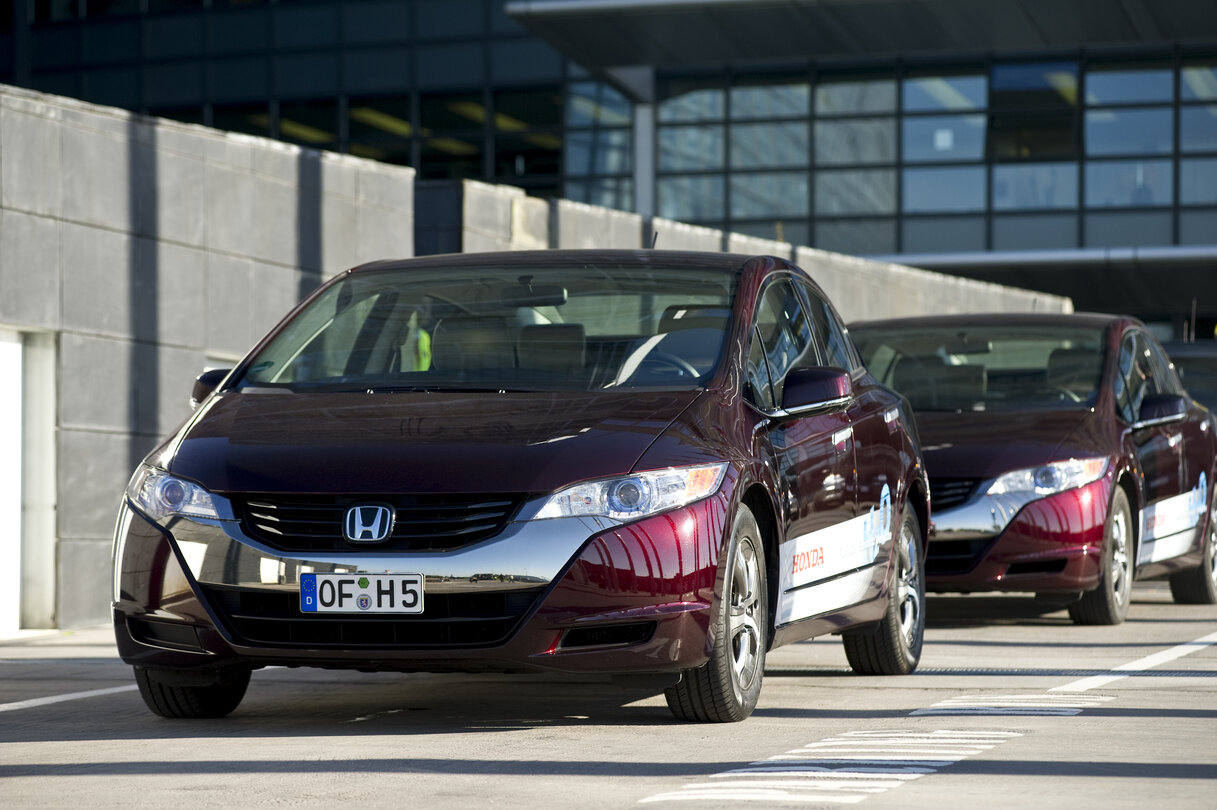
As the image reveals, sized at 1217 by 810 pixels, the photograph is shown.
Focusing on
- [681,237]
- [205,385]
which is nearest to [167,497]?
[205,385]

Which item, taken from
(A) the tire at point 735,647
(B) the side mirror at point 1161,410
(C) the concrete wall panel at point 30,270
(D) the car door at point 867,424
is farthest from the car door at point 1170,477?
(C) the concrete wall panel at point 30,270

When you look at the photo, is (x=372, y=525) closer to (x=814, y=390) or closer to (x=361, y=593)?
(x=361, y=593)

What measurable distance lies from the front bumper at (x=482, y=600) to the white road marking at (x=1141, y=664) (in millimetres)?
2176

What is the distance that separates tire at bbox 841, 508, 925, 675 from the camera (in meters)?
8.44

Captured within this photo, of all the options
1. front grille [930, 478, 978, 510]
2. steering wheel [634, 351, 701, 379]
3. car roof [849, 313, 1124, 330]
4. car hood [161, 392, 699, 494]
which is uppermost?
car roof [849, 313, 1124, 330]

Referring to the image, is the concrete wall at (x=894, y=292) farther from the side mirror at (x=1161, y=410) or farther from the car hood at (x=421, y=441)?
the car hood at (x=421, y=441)

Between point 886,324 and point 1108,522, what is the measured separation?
205 cm

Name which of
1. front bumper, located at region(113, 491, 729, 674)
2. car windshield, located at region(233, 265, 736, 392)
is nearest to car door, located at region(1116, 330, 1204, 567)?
car windshield, located at region(233, 265, 736, 392)

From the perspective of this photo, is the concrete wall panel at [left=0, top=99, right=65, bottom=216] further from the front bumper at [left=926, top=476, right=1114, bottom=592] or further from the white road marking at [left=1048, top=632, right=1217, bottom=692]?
the white road marking at [left=1048, top=632, right=1217, bottom=692]

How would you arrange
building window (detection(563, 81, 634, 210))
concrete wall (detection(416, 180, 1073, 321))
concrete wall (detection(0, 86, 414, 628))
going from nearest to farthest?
concrete wall (detection(0, 86, 414, 628)), concrete wall (detection(416, 180, 1073, 321)), building window (detection(563, 81, 634, 210))

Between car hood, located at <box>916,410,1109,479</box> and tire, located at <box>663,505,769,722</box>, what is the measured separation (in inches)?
162

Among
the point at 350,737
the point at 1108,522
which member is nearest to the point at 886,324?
the point at 1108,522

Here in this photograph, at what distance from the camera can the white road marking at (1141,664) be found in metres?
8.00

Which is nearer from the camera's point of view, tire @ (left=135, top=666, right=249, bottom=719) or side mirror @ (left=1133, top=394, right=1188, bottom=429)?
tire @ (left=135, top=666, right=249, bottom=719)
